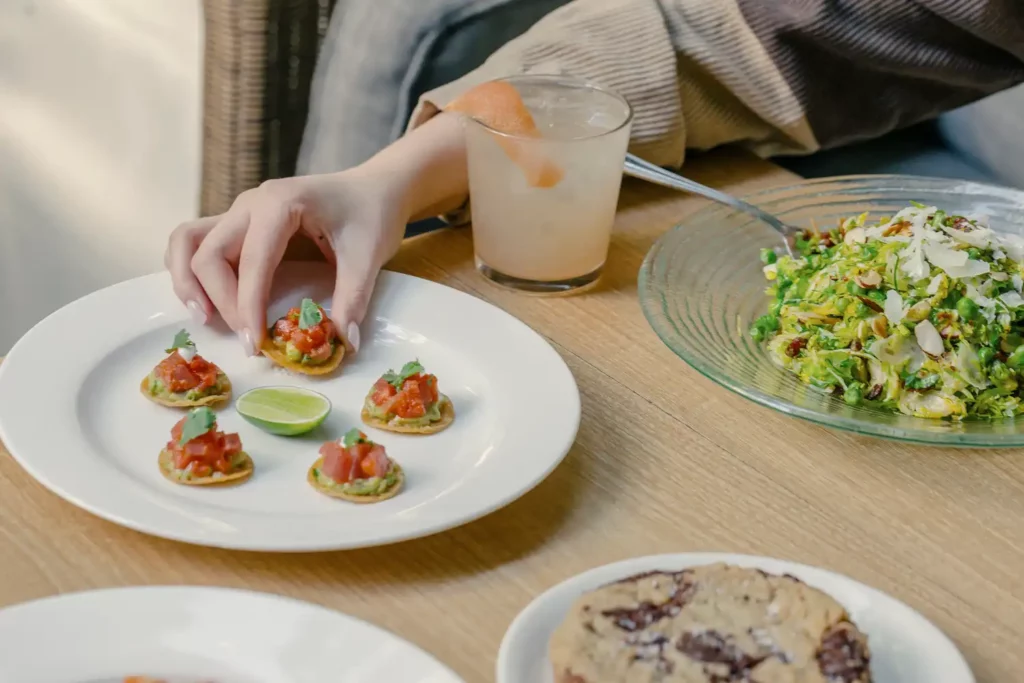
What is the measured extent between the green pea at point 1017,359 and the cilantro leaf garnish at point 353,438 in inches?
23.6

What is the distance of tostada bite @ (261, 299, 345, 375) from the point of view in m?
1.05

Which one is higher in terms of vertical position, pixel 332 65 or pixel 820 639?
pixel 820 639

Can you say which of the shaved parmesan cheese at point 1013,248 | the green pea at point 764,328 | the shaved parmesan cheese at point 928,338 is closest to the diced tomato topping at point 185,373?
the green pea at point 764,328

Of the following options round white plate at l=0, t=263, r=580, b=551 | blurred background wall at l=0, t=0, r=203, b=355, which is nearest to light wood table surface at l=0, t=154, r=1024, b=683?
round white plate at l=0, t=263, r=580, b=551

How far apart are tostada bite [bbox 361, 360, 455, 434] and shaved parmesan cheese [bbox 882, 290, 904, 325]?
42 centimetres

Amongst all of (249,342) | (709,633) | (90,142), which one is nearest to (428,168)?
(249,342)

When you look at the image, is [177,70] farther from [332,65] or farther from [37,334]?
[37,334]

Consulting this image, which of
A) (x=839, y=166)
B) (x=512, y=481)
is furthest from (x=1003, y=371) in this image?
(x=839, y=166)

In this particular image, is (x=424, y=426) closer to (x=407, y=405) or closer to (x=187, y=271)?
(x=407, y=405)

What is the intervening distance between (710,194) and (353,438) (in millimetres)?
608

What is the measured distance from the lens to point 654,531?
34.8 inches

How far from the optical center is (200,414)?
894 millimetres

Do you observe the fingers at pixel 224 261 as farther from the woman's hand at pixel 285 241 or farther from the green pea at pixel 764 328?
→ the green pea at pixel 764 328

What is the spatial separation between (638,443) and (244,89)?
1118 millimetres
